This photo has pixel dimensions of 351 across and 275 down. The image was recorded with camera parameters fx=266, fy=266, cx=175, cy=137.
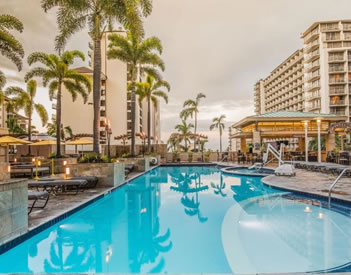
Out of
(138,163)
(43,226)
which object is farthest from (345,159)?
(43,226)

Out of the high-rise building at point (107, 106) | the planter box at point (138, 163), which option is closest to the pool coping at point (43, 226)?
the planter box at point (138, 163)

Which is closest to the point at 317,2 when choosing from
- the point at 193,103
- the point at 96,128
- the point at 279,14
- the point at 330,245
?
the point at 279,14

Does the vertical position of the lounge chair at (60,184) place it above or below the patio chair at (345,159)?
below

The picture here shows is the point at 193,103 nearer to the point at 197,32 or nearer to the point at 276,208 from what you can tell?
the point at 197,32

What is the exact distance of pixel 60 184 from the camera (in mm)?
8117

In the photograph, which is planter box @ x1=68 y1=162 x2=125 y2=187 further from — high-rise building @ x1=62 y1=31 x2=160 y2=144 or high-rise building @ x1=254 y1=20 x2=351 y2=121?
high-rise building @ x1=254 y1=20 x2=351 y2=121

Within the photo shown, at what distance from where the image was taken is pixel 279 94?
236ft

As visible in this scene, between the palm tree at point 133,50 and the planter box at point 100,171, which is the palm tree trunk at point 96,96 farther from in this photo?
the palm tree at point 133,50

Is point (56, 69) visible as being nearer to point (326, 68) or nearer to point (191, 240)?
point (191, 240)

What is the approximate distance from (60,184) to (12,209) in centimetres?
392

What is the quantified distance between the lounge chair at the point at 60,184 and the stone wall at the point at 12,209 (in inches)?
139

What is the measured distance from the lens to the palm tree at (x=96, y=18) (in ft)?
Result: 37.3

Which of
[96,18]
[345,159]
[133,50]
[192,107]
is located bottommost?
[345,159]

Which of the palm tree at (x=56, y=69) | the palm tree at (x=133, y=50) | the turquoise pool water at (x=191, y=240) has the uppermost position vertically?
the palm tree at (x=133, y=50)
